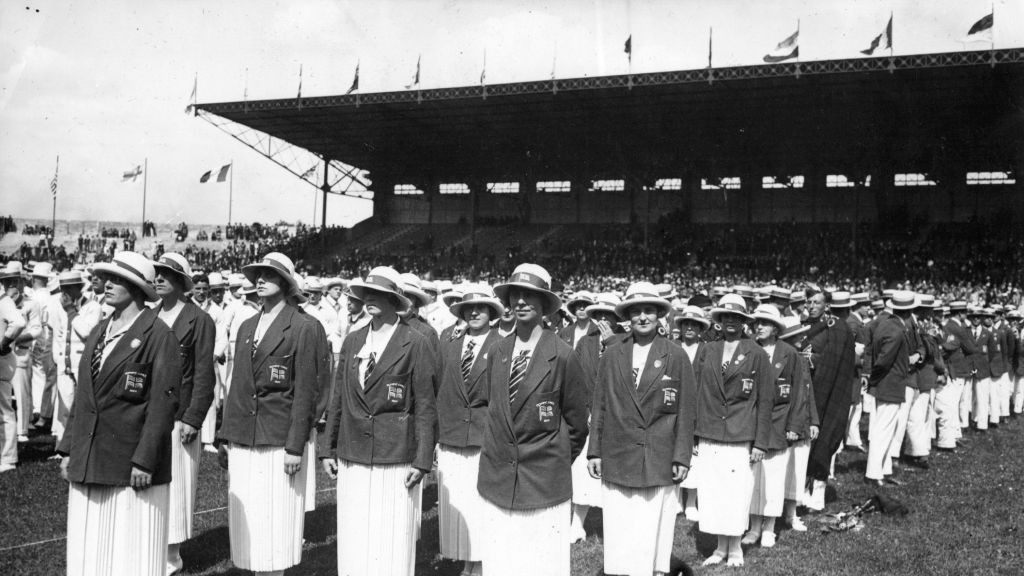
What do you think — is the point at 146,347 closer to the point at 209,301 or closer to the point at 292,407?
the point at 292,407

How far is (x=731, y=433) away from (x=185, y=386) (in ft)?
14.3

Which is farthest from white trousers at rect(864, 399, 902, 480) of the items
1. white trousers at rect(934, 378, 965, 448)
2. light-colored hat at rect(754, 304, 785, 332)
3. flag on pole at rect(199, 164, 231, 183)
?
flag on pole at rect(199, 164, 231, 183)

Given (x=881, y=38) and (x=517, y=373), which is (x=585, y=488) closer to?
(x=517, y=373)

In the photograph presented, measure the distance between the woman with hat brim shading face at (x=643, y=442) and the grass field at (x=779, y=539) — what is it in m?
0.60

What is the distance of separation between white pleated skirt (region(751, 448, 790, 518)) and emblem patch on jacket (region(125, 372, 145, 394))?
510cm

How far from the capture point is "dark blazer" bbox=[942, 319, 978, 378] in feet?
45.0

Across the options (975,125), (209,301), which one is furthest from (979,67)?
(209,301)

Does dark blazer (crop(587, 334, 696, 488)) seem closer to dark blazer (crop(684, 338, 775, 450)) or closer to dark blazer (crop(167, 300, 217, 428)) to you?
dark blazer (crop(684, 338, 775, 450))

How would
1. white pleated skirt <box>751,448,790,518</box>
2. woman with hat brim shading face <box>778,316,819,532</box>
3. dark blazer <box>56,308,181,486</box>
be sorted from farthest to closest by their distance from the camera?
woman with hat brim shading face <box>778,316,819,532</box>, white pleated skirt <box>751,448,790,518</box>, dark blazer <box>56,308,181,486</box>

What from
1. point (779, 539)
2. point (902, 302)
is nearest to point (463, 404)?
point (779, 539)

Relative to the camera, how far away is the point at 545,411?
487cm

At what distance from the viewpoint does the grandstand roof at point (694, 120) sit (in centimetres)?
2500

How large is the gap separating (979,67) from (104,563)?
2614 centimetres

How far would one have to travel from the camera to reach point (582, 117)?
3044 cm
